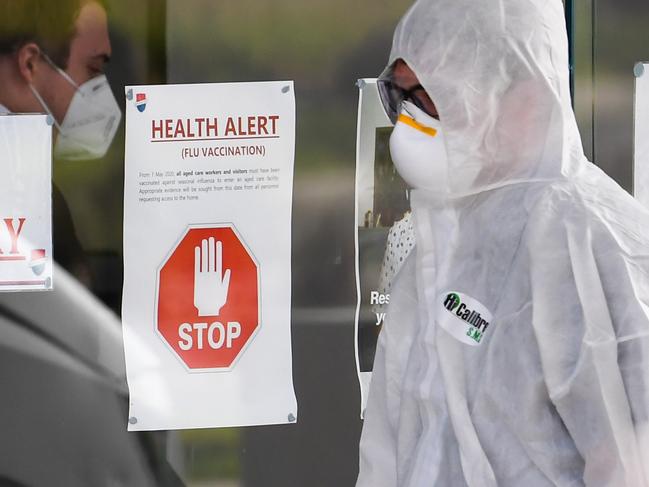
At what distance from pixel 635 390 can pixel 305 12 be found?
1713 millimetres

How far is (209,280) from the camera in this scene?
3.22 metres

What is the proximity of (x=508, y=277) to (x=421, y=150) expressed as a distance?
29 cm

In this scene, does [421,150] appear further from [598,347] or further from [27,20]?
[27,20]

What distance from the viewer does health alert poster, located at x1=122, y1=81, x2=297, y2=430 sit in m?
3.20

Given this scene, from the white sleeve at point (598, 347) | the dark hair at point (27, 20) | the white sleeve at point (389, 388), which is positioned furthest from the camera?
the dark hair at point (27, 20)

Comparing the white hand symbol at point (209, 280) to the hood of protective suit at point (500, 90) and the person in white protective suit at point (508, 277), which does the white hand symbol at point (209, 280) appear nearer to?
the person in white protective suit at point (508, 277)

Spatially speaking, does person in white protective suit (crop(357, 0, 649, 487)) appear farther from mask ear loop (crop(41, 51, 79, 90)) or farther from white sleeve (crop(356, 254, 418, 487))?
mask ear loop (crop(41, 51, 79, 90))

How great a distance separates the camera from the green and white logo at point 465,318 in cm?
202

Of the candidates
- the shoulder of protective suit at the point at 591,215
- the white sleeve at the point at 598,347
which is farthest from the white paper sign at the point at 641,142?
the white sleeve at the point at 598,347

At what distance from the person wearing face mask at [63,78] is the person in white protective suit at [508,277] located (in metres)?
1.19

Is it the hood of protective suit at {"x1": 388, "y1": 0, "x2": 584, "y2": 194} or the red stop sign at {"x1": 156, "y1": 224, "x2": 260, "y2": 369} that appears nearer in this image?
the hood of protective suit at {"x1": 388, "y1": 0, "x2": 584, "y2": 194}

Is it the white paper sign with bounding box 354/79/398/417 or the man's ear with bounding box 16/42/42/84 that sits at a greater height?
the man's ear with bounding box 16/42/42/84

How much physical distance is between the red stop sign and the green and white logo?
1.23 meters

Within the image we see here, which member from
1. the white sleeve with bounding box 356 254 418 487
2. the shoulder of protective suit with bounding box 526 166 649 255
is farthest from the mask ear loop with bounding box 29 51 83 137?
the shoulder of protective suit with bounding box 526 166 649 255
